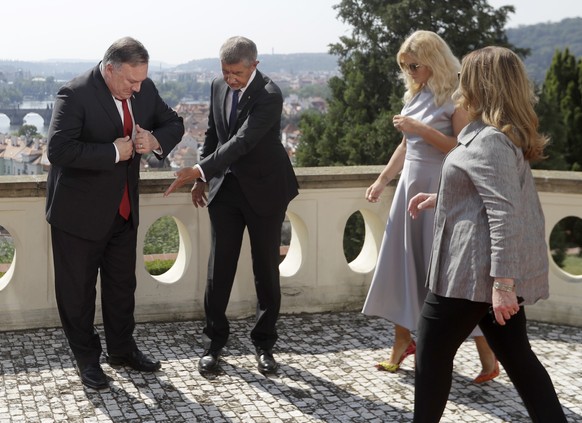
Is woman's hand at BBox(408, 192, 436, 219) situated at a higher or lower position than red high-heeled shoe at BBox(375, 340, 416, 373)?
higher

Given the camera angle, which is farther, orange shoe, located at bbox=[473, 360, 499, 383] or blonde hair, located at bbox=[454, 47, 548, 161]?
orange shoe, located at bbox=[473, 360, 499, 383]

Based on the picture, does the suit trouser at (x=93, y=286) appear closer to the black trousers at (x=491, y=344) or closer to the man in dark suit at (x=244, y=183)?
the man in dark suit at (x=244, y=183)

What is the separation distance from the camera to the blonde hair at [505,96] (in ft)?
10.8

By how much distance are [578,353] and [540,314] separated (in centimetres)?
68

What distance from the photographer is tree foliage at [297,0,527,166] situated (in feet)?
121

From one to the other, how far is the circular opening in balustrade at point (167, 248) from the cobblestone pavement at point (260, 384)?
1.30ft

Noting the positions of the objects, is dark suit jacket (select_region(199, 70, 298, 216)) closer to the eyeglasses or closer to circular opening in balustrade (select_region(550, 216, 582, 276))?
the eyeglasses

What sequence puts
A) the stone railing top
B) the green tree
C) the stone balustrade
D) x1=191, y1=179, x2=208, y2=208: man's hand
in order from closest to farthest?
x1=191, y1=179, x2=208, y2=208: man's hand → the stone railing top → the stone balustrade → the green tree

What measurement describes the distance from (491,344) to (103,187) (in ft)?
6.70

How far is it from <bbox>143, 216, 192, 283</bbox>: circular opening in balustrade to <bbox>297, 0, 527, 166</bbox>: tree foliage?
2074 centimetres

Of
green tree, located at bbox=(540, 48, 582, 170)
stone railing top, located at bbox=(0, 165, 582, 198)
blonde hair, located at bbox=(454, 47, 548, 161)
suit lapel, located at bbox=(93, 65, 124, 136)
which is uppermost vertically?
blonde hair, located at bbox=(454, 47, 548, 161)

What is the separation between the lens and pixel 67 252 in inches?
187

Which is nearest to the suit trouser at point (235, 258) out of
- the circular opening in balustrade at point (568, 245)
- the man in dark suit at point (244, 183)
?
the man in dark suit at point (244, 183)

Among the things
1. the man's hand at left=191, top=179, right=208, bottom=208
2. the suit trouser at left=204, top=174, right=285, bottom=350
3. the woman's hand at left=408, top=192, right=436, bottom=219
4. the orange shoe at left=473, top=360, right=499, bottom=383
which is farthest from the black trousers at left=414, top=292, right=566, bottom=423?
the man's hand at left=191, top=179, right=208, bottom=208
